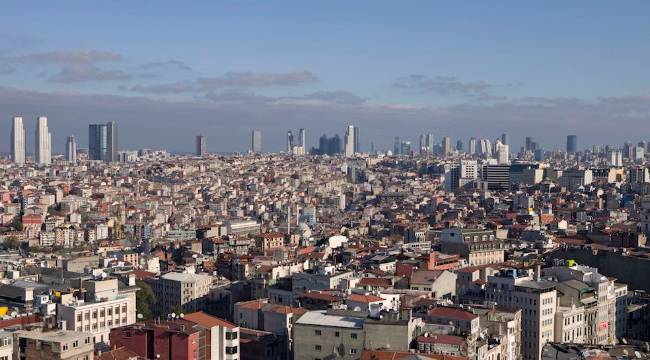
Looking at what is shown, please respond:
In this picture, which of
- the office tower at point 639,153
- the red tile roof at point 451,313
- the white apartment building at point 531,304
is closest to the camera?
the red tile roof at point 451,313

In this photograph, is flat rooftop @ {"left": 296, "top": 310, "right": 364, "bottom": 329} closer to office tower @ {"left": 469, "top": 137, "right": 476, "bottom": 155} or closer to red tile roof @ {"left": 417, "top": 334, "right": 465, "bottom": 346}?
red tile roof @ {"left": 417, "top": 334, "right": 465, "bottom": 346}

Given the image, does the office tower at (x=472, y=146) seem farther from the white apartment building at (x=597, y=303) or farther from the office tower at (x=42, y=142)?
the white apartment building at (x=597, y=303)

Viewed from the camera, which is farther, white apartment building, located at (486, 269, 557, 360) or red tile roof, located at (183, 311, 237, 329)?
white apartment building, located at (486, 269, 557, 360)

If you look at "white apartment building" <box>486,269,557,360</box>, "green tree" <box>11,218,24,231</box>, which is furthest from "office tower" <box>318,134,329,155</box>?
"white apartment building" <box>486,269,557,360</box>

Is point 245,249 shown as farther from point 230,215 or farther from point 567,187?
point 567,187

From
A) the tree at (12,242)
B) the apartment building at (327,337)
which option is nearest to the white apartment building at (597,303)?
the apartment building at (327,337)

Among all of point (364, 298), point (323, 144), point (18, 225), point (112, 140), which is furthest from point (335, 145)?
point (364, 298)

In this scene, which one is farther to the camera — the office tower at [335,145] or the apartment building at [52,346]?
the office tower at [335,145]
